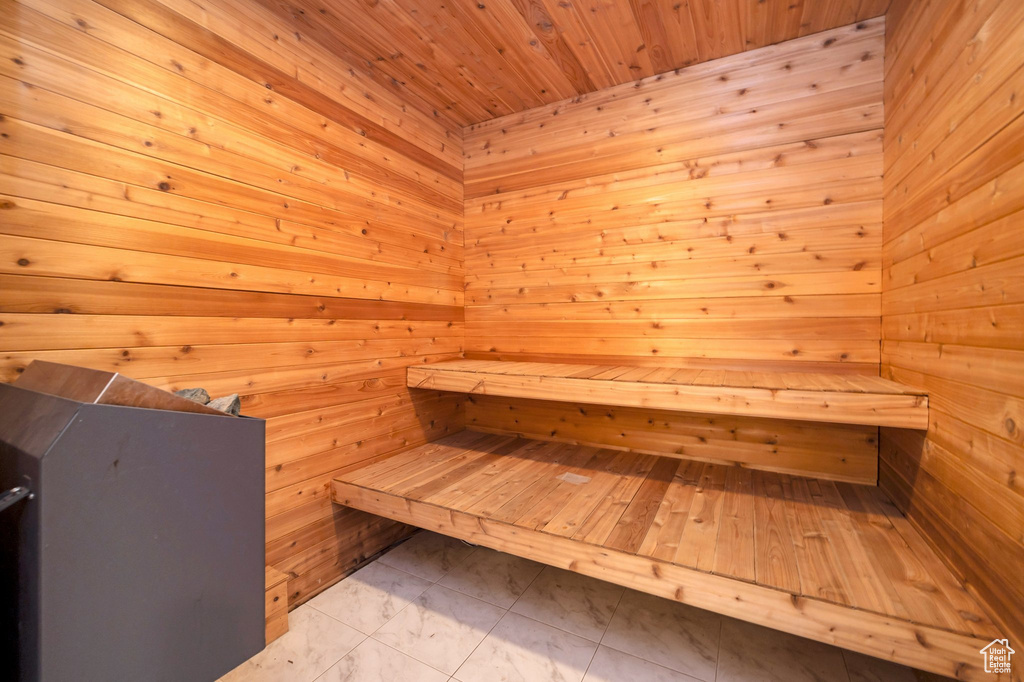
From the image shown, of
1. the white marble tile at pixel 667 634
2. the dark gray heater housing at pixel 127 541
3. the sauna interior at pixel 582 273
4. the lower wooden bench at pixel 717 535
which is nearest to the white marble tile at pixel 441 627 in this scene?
the sauna interior at pixel 582 273

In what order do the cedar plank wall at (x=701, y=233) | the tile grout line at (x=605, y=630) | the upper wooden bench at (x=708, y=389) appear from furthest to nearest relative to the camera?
the cedar plank wall at (x=701, y=233)
the tile grout line at (x=605, y=630)
the upper wooden bench at (x=708, y=389)

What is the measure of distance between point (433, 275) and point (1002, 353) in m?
2.49

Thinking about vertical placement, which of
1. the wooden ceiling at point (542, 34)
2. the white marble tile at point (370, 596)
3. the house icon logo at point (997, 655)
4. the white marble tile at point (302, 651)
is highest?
the wooden ceiling at point (542, 34)

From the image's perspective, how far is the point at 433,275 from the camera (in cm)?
277

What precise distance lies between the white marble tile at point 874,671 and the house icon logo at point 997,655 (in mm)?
671

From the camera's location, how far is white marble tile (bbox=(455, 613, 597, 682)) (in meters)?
1.57

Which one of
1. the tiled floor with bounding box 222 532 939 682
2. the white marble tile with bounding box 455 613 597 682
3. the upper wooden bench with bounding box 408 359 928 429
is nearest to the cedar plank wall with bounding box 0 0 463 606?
the tiled floor with bounding box 222 532 939 682

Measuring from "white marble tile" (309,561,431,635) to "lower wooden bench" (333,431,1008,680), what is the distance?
437mm

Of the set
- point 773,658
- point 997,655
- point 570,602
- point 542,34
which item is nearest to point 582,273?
point 542,34

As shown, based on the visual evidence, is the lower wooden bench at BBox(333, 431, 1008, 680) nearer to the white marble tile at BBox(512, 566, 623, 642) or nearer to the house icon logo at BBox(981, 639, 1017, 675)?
the house icon logo at BBox(981, 639, 1017, 675)

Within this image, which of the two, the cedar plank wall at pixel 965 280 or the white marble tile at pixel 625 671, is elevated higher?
the cedar plank wall at pixel 965 280

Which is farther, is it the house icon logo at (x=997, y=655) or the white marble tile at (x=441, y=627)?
the white marble tile at (x=441, y=627)

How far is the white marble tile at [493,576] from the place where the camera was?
2064 mm

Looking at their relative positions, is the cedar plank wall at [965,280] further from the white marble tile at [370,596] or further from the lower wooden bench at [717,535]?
the white marble tile at [370,596]
